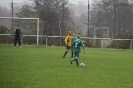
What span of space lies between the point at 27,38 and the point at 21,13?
748 cm

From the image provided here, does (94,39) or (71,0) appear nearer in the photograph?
(94,39)

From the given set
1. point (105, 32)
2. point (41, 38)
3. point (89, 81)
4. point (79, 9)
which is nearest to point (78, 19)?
point (79, 9)

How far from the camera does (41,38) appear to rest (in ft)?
128

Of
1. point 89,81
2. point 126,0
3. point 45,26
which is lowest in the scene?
point 89,81

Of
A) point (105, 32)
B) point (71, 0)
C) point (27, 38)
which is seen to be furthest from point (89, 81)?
point (71, 0)

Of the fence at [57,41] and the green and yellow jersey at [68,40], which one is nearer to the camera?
the green and yellow jersey at [68,40]

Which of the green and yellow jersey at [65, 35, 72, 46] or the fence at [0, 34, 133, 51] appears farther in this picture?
the fence at [0, 34, 133, 51]

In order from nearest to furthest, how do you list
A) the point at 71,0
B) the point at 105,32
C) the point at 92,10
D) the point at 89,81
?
the point at 89,81 < the point at 105,32 < the point at 92,10 < the point at 71,0

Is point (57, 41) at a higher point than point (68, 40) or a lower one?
lower

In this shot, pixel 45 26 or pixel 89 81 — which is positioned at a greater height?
pixel 45 26

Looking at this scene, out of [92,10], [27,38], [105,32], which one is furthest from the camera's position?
[92,10]

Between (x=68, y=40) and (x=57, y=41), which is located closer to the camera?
(x=68, y=40)

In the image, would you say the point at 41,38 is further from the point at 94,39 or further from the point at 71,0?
the point at 71,0

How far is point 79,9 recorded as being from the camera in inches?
1949
